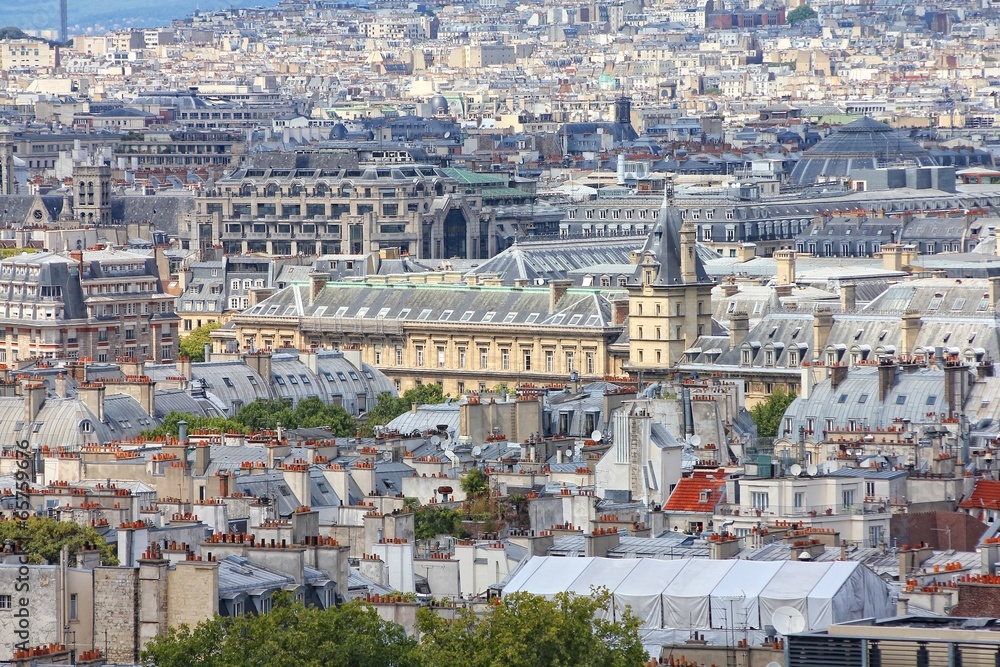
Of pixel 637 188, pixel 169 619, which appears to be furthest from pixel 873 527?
pixel 637 188

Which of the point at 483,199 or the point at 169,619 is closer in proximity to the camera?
the point at 169,619

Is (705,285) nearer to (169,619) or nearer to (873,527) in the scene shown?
(873,527)

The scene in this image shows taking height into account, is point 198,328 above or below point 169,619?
below

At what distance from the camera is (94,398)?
254ft

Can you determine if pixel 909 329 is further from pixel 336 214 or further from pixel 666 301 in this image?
pixel 336 214

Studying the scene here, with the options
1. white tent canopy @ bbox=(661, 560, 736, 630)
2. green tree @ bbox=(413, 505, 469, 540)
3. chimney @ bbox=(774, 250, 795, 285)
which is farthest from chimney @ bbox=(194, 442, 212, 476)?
chimney @ bbox=(774, 250, 795, 285)

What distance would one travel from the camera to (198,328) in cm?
13312

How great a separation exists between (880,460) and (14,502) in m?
14.0

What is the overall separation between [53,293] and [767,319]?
2888 cm

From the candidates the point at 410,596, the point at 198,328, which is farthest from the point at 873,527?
the point at 198,328

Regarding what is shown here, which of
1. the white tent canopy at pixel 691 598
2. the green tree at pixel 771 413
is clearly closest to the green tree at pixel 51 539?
the white tent canopy at pixel 691 598

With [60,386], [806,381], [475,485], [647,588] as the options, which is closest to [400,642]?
[647,588]

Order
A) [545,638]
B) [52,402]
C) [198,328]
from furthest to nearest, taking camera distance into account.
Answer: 1. [198,328]
2. [52,402]
3. [545,638]

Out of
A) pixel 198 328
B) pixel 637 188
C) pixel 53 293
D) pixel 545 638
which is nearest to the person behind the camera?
pixel 545 638
